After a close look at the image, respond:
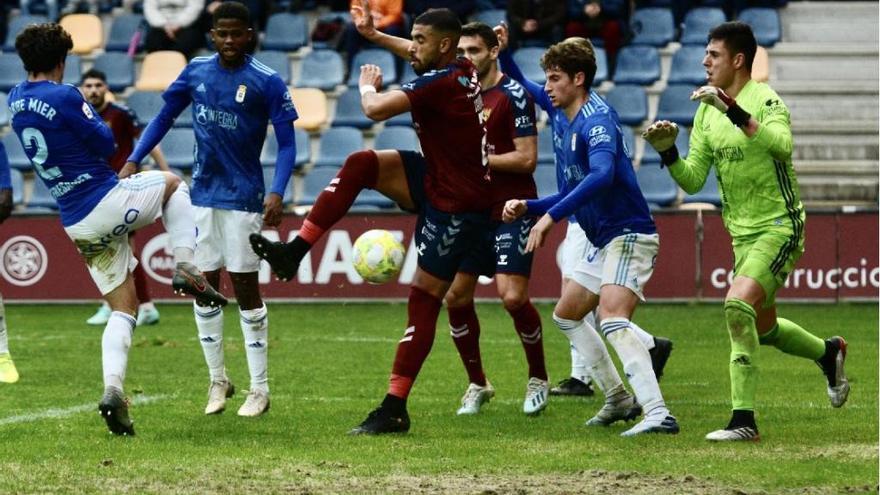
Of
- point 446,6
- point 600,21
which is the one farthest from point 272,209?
point 600,21

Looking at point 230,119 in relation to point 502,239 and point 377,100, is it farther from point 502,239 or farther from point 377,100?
point 502,239

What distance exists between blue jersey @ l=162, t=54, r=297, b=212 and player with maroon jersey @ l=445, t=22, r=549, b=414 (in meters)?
1.36

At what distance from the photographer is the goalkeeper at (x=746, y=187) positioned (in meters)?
8.61

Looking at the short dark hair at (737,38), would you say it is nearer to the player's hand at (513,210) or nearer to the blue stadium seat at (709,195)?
the player's hand at (513,210)

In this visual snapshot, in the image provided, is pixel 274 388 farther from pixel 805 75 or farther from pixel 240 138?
pixel 805 75

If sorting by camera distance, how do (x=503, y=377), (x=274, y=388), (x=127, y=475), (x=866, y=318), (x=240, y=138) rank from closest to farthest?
(x=127, y=475) < (x=240, y=138) < (x=274, y=388) < (x=503, y=377) < (x=866, y=318)

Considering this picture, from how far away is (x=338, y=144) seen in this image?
21.5m

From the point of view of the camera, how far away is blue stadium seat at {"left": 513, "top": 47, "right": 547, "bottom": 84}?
21.9 m

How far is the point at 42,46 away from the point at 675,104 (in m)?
14.1

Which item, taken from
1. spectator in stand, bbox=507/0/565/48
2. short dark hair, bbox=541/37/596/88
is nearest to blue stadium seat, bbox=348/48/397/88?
spectator in stand, bbox=507/0/565/48

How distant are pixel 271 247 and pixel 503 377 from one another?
152 inches

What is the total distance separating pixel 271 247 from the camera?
8648mm

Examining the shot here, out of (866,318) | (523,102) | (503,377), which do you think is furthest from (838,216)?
(523,102)

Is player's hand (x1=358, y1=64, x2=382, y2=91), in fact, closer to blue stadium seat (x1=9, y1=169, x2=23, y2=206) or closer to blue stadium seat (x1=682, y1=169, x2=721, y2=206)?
blue stadium seat (x1=682, y1=169, x2=721, y2=206)
